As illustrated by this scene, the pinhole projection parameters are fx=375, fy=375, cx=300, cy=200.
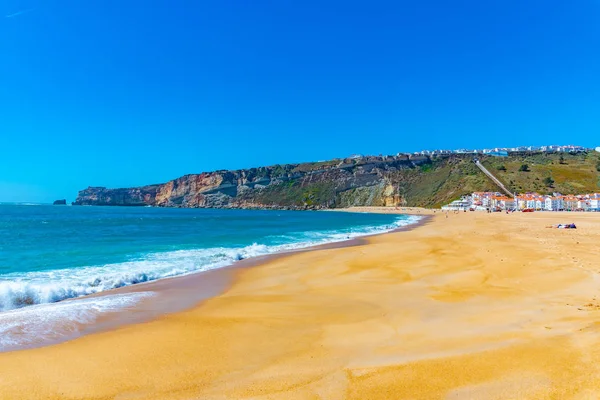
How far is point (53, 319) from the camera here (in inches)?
299

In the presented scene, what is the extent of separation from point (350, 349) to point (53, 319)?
6122 millimetres

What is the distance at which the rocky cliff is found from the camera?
4033 inches

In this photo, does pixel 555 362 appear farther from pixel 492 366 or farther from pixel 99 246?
pixel 99 246

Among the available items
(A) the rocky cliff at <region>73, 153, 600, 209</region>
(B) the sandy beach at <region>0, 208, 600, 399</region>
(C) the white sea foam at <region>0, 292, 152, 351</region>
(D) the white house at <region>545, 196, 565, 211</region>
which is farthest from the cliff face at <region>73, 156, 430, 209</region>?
(C) the white sea foam at <region>0, 292, 152, 351</region>

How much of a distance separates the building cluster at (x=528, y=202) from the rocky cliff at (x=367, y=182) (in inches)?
408

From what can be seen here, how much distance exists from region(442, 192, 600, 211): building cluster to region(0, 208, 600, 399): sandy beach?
78936 millimetres

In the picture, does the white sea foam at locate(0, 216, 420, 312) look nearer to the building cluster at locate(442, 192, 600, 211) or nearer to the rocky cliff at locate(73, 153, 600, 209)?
the building cluster at locate(442, 192, 600, 211)

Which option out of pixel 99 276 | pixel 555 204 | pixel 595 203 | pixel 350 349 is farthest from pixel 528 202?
pixel 350 349

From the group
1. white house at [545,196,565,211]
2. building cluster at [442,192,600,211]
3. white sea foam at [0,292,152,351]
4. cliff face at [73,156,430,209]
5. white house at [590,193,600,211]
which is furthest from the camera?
cliff face at [73,156,430,209]

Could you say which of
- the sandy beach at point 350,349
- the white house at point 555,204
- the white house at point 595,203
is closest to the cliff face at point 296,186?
the white house at point 555,204

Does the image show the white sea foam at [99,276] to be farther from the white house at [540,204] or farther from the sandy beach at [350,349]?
the white house at [540,204]

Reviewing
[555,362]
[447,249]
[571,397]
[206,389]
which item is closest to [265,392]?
[206,389]

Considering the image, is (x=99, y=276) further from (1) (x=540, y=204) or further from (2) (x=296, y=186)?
(2) (x=296, y=186)

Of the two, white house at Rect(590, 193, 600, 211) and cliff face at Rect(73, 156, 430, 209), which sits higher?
cliff face at Rect(73, 156, 430, 209)
